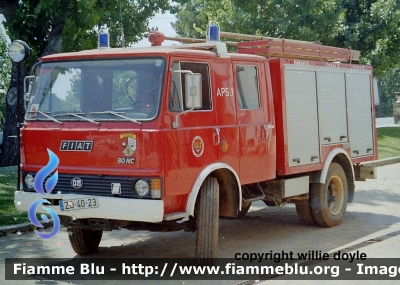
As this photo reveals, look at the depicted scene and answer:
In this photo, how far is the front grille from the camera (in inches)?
280

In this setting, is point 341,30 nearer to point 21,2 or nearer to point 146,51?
point 21,2

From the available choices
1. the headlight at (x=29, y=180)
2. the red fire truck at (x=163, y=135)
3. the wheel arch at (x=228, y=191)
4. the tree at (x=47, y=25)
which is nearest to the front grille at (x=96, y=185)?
the red fire truck at (x=163, y=135)

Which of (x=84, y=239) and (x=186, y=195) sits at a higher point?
(x=186, y=195)

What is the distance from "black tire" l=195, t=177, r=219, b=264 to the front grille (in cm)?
79

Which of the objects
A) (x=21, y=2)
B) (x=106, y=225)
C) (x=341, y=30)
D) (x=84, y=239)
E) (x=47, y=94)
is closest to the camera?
(x=106, y=225)

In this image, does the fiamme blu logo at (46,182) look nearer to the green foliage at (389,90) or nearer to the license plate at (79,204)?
the license plate at (79,204)

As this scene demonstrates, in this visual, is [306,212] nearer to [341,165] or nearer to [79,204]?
[341,165]

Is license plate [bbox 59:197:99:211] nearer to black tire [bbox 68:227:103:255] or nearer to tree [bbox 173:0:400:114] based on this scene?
black tire [bbox 68:227:103:255]

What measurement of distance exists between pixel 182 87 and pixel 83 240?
2.36 meters

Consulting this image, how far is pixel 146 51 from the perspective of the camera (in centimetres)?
743

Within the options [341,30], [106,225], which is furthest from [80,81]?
[341,30]

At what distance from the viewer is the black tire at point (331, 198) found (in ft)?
32.6

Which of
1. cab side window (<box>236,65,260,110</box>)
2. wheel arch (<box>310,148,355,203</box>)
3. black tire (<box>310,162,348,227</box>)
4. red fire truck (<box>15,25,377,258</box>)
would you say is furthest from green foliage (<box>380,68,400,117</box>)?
Result: cab side window (<box>236,65,260,110</box>)

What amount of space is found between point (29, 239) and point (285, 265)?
380 centimetres
